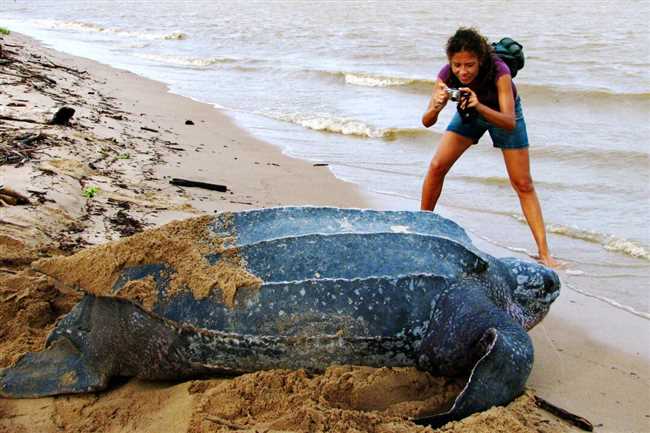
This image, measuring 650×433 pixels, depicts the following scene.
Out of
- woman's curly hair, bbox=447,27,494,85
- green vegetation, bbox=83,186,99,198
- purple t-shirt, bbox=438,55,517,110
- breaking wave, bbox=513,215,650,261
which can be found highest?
woman's curly hair, bbox=447,27,494,85

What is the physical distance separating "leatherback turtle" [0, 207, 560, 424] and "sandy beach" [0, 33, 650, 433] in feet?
0.18

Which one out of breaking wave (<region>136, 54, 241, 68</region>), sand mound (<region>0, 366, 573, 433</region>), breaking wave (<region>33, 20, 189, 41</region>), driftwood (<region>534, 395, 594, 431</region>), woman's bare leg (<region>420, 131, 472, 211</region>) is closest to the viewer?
sand mound (<region>0, 366, 573, 433</region>)

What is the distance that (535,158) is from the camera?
4.88m

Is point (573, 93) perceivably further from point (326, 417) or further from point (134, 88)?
point (326, 417)

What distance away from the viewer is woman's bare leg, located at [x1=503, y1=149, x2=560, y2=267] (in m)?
3.11

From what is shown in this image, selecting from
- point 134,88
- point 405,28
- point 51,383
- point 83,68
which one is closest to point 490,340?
point 51,383

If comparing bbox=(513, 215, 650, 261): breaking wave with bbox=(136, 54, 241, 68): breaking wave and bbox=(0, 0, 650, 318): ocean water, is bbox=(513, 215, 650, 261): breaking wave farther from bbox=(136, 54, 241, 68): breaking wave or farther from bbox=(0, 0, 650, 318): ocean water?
bbox=(136, 54, 241, 68): breaking wave

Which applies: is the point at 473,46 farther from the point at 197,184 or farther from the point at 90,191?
→ the point at 90,191

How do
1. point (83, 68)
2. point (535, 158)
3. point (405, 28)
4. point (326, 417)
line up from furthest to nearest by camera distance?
point (405, 28) → point (83, 68) → point (535, 158) → point (326, 417)

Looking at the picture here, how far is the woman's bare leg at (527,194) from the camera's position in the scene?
10.2ft

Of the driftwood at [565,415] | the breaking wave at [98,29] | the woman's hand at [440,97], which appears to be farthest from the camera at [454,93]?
the breaking wave at [98,29]

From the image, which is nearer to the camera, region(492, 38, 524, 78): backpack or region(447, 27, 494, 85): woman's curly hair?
region(447, 27, 494, 85): woman's curly hair

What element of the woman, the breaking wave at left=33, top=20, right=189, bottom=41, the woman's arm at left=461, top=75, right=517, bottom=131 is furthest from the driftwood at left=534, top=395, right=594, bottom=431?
the breaking wave at left=33, top=20, right=189, bottom=41

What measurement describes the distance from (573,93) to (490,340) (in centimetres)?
560
